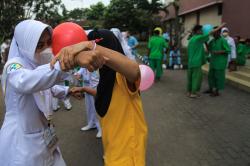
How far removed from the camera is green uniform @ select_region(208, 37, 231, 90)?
8281 millimetres

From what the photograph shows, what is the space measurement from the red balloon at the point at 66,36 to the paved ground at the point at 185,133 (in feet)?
9.27

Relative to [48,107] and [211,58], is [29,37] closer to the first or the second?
[48,107]

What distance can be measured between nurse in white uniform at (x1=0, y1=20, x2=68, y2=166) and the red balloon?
0.31 feet

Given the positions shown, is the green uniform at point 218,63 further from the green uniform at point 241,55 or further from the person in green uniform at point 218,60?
the green uniform at point 241,55

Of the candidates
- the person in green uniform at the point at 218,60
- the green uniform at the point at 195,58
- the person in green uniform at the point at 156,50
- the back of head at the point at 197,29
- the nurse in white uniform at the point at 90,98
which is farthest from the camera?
the person in green uniform at the point at 156,50

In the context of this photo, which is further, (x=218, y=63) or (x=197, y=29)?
(x=218, y=63)

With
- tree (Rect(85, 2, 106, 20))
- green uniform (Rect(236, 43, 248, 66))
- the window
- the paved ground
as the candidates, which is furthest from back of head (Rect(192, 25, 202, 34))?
tree (Rect(85, 2, 106, 20))

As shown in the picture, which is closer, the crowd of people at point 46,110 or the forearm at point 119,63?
the forearm at point 119,63

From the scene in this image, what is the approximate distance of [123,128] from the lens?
2.33 m

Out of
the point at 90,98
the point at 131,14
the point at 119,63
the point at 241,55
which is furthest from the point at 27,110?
the point at 131,14

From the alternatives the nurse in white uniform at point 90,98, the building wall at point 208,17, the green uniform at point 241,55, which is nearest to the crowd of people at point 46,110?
the nurse in white uniform at point 90,98

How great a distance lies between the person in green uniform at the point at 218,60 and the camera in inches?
Result: 326

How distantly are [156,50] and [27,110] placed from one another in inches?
364

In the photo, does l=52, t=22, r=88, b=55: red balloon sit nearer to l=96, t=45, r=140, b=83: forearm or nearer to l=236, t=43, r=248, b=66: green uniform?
l=96, t=45, r=140, b=83: forearm
